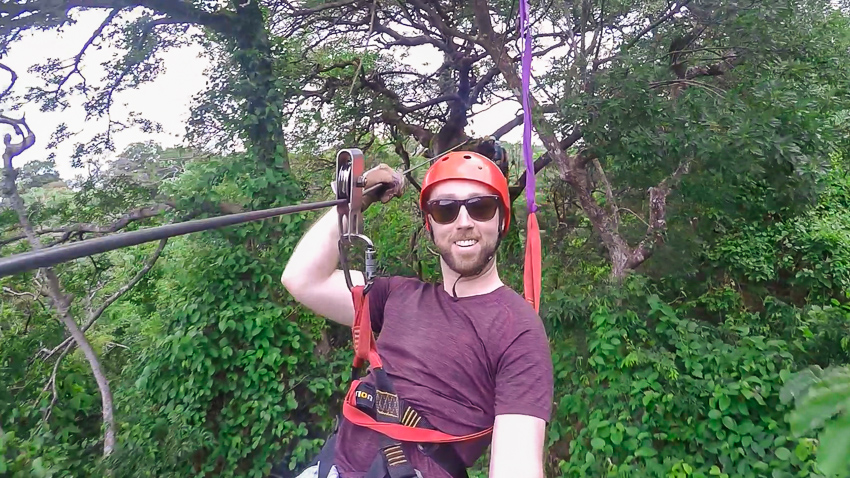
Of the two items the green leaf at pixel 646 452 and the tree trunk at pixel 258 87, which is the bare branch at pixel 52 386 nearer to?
the tree trunk at pixel 258 87

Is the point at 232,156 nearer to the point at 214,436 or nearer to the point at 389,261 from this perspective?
the point at 389,261

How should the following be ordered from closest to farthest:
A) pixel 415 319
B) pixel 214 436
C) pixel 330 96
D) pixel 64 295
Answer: pixel 415 319, pixel 214 436, pixel 64 295, pixel 330 96

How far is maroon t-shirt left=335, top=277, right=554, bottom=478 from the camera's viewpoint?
1.25 meters

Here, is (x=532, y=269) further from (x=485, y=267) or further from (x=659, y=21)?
(x=659, y=21)

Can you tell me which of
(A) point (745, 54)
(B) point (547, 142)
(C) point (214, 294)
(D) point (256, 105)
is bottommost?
(C) point (214, 294)

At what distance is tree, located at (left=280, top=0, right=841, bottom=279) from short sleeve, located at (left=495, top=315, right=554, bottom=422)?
2.69 meters

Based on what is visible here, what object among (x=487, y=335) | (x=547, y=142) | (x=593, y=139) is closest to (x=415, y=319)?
(x=487, y=335)

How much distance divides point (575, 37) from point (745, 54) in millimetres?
1295

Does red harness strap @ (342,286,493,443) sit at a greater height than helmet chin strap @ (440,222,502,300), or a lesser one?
lesser

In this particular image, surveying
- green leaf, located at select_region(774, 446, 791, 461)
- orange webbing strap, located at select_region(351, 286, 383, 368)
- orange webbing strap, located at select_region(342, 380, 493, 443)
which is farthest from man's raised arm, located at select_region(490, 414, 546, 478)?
green leaf, located at select_region(774, 446, 791, 461)

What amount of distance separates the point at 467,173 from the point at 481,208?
0.33 ft

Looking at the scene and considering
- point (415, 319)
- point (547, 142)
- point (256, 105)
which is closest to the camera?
point (415, 319)

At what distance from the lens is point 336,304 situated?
Answer: 1575 millimetres

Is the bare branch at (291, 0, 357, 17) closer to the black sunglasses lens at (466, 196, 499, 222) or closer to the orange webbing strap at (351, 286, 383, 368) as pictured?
the black sunglasses lens at (466, 196, 499, 222)
